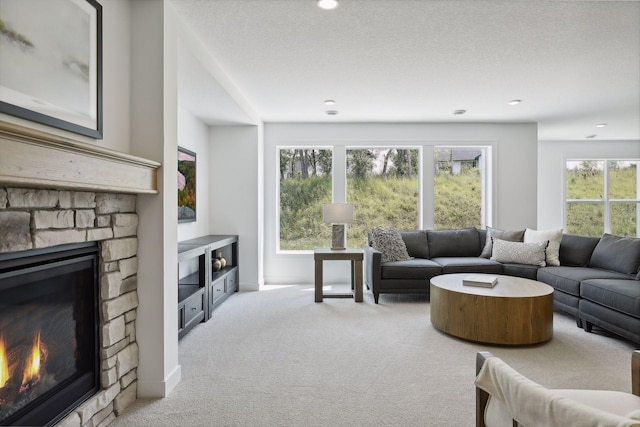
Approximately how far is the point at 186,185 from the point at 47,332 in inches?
110

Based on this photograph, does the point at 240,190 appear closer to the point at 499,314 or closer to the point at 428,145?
the point at 428,145

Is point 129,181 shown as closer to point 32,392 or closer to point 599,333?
point 32,392

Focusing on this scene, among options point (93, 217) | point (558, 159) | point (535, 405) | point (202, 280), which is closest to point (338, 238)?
point (202, 280)

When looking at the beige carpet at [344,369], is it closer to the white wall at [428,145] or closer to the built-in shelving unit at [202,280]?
the built-in shelving unit at [202,280]

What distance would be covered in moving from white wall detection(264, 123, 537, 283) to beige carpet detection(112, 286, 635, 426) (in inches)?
64.3

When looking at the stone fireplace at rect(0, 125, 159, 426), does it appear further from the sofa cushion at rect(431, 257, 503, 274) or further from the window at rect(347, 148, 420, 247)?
the window at rect(347, 148, 420, 247)

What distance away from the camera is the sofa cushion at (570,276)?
12.1 ft

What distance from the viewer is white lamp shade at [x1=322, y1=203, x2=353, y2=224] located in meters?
4.83

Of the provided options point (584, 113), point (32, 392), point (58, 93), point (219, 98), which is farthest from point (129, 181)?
point (584, 113)

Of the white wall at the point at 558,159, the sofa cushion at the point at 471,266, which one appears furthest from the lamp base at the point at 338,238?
the white wall at the point at 558,159

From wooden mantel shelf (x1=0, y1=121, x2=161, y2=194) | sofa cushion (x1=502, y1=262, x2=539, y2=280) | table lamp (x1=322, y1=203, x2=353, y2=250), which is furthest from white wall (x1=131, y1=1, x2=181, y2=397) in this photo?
sofa cushion (x1=502, y1=262, x2=539, y2=280)

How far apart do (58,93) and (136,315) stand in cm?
132

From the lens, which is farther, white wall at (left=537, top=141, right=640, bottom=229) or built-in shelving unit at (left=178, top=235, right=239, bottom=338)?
white wall at (left=537, top=141, right=640, bottom=229)

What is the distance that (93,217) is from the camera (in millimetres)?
1888
